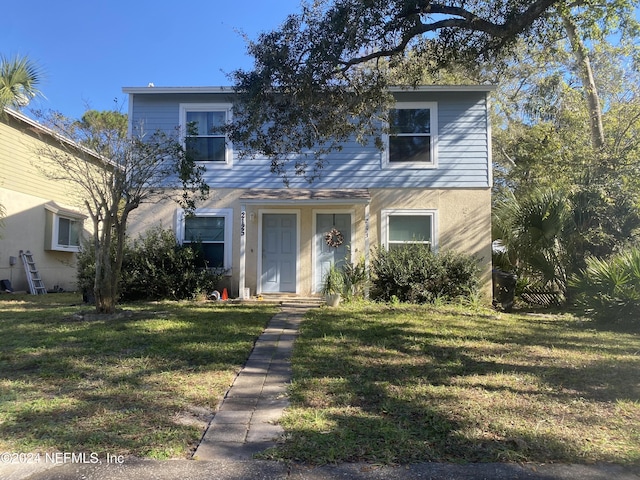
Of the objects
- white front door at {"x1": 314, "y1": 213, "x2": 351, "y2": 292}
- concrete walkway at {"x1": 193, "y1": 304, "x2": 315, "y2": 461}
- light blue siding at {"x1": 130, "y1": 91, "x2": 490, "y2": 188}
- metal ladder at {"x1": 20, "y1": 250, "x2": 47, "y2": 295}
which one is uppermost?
light blue siding at {"x1": 130, "y1": 91, "x2": 490, "y2": 188}

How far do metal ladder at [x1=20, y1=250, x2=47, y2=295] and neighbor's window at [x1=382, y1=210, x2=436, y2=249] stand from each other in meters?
10.5

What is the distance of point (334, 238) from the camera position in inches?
460

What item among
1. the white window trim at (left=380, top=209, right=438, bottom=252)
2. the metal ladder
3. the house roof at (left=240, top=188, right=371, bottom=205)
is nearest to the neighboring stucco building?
the metal ladder

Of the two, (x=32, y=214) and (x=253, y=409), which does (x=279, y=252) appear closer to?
(x=253, y=409)

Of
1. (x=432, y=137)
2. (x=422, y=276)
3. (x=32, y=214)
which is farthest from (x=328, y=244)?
(x=32, y=214)

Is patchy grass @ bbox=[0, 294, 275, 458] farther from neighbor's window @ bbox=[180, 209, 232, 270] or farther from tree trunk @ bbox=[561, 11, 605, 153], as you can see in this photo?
tree trunk @ bbox=[561, 11, 605, 153]

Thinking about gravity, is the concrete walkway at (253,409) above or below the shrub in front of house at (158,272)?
below

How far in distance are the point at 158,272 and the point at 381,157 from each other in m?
6.23

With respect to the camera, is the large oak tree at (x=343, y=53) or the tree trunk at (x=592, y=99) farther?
the tree trunk at (x=592, y=99)

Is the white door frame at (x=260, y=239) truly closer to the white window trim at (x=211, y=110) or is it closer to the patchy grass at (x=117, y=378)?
the white window trim at (x=211, y=110)

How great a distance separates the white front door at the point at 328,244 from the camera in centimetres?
1170

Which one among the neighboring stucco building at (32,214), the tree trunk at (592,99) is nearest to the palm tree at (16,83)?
the neighboring stucco building at (32,214)

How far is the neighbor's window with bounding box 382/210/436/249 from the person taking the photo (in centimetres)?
1165

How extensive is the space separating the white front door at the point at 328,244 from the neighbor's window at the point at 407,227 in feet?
3.21
